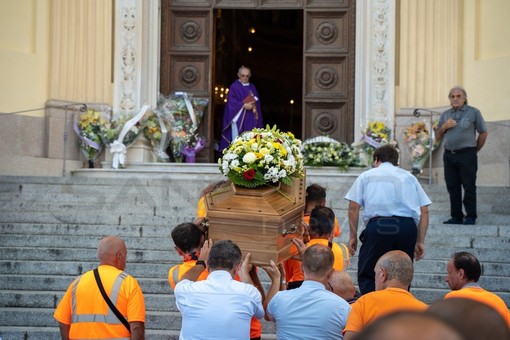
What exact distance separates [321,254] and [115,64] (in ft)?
35.7

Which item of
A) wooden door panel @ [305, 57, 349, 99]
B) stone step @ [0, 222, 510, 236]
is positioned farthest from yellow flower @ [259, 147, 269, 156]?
wooden door panel @ [305, 57, 349, 99]

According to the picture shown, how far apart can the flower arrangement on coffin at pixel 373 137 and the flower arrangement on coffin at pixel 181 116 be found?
293 centimetres

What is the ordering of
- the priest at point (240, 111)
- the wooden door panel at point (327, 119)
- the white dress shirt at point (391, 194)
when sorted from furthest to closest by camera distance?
the priest at point (240, 111)
the wooden door panel at point (327, 119)
the white dress shirt at point (391, 194)

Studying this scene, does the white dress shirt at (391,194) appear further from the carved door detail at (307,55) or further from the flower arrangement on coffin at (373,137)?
the carved door detail at (307,55)

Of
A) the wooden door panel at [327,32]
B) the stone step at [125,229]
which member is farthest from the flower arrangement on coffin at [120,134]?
the stone step at [125,229]

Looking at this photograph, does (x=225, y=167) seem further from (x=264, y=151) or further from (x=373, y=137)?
(x=373, y=137)

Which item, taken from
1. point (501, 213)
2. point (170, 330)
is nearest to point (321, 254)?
point (170, 330)

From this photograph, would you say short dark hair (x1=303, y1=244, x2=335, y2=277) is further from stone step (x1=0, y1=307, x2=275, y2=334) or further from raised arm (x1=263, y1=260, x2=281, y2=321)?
stone step (x1=0, y1=307, x2=275, y2=334)

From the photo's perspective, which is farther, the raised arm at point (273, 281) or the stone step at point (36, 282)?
the stone step at point (36, 282)

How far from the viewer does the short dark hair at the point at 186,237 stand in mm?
6023

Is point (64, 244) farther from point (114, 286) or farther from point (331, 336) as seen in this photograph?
point (331, 336)

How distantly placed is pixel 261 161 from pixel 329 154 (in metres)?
8.75

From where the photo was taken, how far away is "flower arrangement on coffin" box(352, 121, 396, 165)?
14734 millimetres

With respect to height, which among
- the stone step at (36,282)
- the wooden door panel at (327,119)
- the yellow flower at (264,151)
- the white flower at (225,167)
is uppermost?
the wooden door panel at (327,119)
